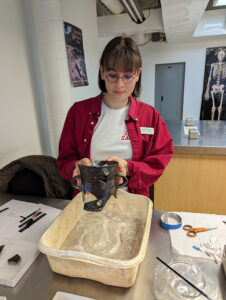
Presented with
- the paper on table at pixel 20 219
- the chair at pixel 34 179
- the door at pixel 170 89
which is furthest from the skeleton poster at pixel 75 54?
the door at pixel 170 89

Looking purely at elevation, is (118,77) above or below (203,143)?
above

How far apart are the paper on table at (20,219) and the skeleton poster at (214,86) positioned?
488 centimetres

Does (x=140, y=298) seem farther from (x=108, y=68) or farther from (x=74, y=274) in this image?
(x=108, y=68)

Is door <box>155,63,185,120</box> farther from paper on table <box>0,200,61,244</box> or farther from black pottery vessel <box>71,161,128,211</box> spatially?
black pottery vessel <box>71,161,128,211</box>

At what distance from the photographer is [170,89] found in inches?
203

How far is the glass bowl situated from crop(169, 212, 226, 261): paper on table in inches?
3.0

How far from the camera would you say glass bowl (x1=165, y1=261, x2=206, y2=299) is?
54 cm

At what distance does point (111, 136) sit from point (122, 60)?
358 mm

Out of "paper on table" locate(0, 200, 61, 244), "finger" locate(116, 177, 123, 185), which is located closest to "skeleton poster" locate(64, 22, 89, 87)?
"paper on table" locate(0, 200, 61, 244)

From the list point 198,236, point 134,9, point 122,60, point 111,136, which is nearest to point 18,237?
point 111,136

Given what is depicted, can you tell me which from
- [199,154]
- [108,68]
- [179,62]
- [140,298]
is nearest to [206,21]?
[179,62]

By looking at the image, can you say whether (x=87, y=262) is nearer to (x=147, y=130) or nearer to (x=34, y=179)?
(x=147, y=130)

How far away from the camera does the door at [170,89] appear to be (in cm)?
502

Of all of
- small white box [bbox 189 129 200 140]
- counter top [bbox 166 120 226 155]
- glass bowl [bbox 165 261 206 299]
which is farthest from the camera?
small white box [bbox 189 129 200 140]
